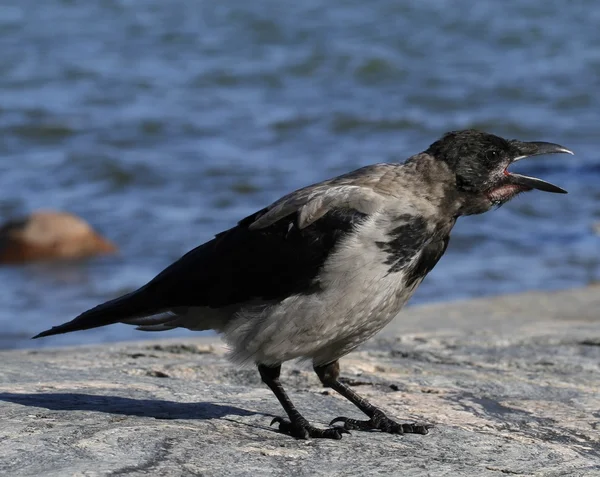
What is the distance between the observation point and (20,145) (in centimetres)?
1550

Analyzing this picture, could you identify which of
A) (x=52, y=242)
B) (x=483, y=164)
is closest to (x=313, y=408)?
(x=483, y=164)

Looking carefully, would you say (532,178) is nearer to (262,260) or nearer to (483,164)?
(483,164)

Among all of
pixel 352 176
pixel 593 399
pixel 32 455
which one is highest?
pixel 352 176

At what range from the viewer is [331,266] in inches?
159

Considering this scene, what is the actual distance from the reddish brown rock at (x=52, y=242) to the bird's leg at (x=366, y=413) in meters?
6.38

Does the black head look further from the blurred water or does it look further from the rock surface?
the blurred water

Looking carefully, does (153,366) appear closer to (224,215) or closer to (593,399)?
(593,399)

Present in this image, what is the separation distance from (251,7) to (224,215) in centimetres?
1558

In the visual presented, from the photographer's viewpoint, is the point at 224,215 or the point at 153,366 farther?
the point at 224,215

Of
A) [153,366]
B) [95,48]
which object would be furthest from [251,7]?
[153,366]

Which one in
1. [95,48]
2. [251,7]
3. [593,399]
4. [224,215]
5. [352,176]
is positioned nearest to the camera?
[352,176]

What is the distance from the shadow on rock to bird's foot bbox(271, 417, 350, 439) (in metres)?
0.30

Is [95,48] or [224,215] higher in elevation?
[95,48]

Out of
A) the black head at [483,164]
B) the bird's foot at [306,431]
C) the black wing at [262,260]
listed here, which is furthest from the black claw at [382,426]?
the black head at [483,164]
